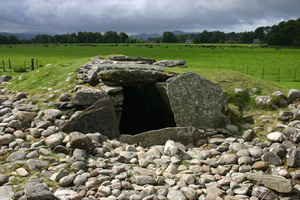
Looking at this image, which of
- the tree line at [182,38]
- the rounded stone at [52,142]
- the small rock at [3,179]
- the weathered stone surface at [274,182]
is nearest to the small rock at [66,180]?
the small rock at [3,179]

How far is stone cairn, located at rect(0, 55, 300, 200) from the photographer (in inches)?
231

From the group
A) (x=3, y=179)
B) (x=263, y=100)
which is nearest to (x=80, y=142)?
(x=3, y=179)

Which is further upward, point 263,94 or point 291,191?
point 263,94

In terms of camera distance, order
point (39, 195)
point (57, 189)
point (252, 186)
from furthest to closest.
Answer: point (252, 186) < point (57, 189) < point (39, 195)

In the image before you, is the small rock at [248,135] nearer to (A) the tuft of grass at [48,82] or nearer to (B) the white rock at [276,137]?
(B) the white rock at [276,137]

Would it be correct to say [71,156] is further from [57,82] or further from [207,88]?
[57,82]

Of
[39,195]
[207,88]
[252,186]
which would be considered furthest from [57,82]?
[252,186]

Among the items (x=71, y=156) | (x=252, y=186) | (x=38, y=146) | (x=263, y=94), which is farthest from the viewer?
(x=263, y=94)

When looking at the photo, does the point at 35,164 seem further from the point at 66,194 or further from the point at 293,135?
the point at 293,135

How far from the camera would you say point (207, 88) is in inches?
415

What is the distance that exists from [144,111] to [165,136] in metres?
7.69

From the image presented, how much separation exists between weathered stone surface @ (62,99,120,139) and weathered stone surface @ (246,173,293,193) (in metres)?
4.76

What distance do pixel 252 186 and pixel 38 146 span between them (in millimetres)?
5688

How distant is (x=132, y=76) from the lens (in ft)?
38.2
